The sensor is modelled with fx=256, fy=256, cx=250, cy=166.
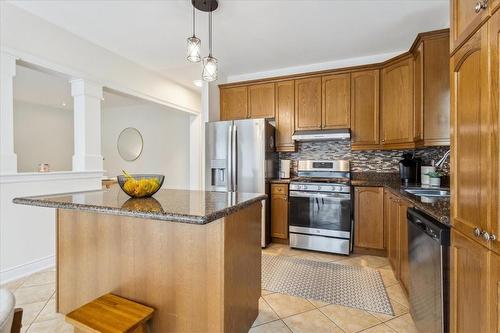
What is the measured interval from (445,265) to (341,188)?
6.26ft

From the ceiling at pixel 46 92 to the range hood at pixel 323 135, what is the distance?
7.91ft

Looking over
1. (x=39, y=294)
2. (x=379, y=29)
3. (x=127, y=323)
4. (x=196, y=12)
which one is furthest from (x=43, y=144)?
(x=379, y=29)

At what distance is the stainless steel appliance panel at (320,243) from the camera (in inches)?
125

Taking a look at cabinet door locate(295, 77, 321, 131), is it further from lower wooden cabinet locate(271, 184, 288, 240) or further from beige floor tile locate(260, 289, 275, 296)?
beige floor tile locate(260, 289, 275, 296)

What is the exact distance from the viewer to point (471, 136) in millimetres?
1099

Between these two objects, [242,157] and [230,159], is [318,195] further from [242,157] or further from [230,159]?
[230,159]

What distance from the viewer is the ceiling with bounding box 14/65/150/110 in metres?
4.11

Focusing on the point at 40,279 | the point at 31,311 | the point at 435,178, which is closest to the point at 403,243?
the point at 435,178

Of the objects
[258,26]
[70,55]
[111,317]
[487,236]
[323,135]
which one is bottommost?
[111,317]

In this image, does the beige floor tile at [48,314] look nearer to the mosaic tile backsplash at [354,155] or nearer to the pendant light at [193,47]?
the pendant light at [193,47]

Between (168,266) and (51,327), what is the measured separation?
3.62 feet

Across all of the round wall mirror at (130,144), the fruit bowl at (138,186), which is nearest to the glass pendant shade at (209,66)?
the fruit bowl at (138,186)

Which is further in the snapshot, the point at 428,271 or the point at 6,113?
the point at 6,113

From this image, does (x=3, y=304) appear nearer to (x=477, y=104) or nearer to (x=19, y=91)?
(x=477, y=104)
